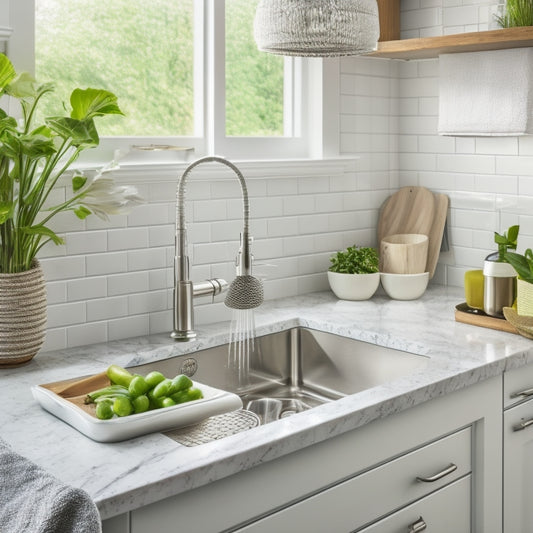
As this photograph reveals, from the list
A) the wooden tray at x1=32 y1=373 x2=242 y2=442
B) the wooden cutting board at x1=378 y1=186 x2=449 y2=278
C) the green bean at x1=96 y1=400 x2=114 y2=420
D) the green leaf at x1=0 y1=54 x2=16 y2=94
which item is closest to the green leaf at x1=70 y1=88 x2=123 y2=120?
the green leaf at x1=0 y1=54 x2=16 y2=94

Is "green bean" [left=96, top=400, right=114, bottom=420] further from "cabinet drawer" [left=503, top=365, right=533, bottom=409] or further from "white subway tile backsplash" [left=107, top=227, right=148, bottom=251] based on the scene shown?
"cabinet drawer" [left=503, top=365, right=533, bottom=409]

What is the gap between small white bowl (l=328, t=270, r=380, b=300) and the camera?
2795 millimetres

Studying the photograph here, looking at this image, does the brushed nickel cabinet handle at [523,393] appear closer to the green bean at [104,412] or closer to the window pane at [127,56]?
the green bean at [104,412]

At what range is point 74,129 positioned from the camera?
1919 mm

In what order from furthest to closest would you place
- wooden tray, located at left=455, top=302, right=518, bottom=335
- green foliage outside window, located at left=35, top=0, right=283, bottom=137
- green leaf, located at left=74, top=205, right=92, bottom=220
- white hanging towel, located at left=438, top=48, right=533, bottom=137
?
white hanging towel, located at left=438, top=48, right=533, bottom=137 → wooden tray, located at left=455, top=302, right=518, bottom=335 → green foliage outside window, located at left=35, top=0, right=283, bottom=137 → green leaf, located at left=74, top=205, right=92, bottom=220

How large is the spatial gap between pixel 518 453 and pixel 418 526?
0.49 meters

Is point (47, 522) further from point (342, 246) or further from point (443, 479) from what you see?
point (342, 246)

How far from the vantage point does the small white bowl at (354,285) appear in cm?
279

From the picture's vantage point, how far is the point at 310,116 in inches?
116

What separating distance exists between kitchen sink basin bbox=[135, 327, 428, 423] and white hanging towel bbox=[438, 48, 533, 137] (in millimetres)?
938

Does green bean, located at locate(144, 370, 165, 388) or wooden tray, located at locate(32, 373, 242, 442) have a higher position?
green bean, located at locate(144, 370, 165, 388)

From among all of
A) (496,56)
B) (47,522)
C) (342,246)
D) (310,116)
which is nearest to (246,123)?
(310,116)

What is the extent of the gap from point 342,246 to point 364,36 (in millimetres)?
1250

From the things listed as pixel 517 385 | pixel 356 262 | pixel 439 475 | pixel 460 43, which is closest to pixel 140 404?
pixel 439 475
